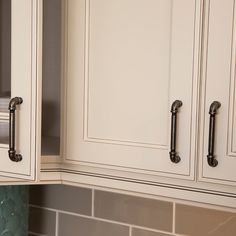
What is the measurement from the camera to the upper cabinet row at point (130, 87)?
0.85 meters

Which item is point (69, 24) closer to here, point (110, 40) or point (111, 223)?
point (110, 40)

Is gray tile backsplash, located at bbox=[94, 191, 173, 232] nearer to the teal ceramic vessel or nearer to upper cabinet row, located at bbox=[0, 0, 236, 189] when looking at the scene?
the teal ceramic vessel

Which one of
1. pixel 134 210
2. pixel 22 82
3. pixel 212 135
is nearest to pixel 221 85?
pixel 212 135

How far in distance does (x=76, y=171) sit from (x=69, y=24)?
31cm

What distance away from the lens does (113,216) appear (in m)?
1.33

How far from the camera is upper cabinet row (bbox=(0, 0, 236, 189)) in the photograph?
0.85m

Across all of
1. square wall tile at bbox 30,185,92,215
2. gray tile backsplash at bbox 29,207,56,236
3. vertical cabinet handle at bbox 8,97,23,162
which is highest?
vertical cabinet handle at bbox 8,97,23,162

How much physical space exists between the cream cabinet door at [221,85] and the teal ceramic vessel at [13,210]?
0.62m

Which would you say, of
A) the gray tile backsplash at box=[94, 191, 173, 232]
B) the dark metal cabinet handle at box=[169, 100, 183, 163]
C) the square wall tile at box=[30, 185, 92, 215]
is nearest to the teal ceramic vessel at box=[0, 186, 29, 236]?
the square wall tile at box=[30, 185, 92, 215]

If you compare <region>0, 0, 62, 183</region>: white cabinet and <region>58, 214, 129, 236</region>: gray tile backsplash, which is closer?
<region>0, 0, 62, 183</region>: white cabinet

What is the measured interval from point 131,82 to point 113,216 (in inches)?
19.7

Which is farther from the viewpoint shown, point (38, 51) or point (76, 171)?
point (76, 171)

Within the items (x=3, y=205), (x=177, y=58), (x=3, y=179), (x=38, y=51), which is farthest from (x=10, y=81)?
(x=3, y=205)

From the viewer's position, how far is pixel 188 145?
88 cm
